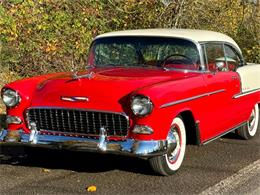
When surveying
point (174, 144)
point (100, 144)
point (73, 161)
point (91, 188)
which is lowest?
point (73, 161)

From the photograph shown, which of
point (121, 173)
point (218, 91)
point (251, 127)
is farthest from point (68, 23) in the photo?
point (121, 173)

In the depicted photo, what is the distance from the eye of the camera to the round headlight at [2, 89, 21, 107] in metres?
5.44

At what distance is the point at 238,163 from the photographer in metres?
5.91

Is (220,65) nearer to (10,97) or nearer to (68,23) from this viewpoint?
(10,97)

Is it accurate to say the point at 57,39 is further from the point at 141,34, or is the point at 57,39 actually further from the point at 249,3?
the point at 249,3

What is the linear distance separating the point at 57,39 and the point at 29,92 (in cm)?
681

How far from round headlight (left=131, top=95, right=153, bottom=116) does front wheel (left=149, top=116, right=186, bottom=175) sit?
475 millimetres

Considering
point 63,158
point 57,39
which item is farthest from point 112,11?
point 63,158

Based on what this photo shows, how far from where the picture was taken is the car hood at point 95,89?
501cm

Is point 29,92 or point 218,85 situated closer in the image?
point 29,92

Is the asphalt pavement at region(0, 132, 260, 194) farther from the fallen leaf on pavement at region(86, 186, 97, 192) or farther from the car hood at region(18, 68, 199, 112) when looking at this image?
the car hood at region(18, 68, 199, 112)

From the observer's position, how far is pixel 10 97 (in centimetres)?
551

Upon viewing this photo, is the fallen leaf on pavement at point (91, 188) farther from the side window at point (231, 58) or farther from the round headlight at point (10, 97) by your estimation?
the side window at point (231, 58)

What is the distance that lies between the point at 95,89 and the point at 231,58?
2.79 metres
